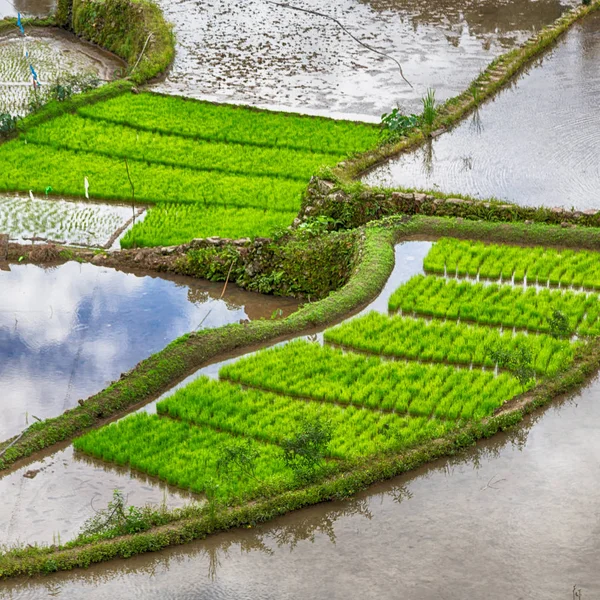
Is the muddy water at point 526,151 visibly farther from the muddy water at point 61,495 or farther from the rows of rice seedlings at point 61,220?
the muddy water at point 61,495

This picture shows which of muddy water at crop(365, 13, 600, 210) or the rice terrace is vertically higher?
muddy water at crop(365, 13, 600, 210)

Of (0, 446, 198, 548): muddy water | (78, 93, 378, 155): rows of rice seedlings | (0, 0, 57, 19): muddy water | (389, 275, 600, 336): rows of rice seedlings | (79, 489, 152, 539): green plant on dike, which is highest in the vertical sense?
(0, 0, 57, 19): muddy water

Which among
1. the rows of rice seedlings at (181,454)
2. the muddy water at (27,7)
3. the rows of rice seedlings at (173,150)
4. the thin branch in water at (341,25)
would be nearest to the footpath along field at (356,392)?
the rows of rice seedlings at (181,454)

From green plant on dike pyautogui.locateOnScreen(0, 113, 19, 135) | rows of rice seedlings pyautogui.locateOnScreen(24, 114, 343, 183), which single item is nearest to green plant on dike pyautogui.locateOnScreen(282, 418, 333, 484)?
rows of rice seedlings pyautogui.locateOnScreen(24, 114, 343, 183)

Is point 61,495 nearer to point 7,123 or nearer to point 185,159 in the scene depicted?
point 185,159

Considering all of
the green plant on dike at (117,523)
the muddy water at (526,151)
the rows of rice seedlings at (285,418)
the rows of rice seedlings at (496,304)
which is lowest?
the green plant on dike at (117,523)

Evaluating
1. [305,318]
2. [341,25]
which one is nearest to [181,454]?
[305,318]

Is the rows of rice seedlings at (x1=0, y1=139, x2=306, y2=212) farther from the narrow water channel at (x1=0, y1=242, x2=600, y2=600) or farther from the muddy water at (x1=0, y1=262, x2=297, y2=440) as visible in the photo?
the narrow water channel at (x1=0, y1=242, x2=600, y2=600)
